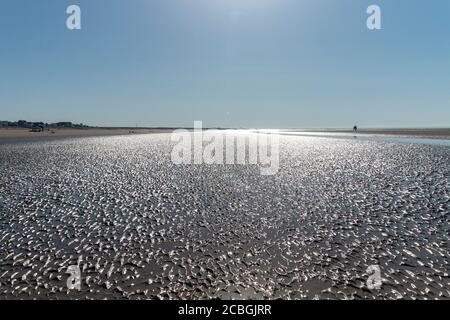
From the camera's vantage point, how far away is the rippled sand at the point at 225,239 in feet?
24.8

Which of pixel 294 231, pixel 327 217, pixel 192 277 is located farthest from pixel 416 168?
pixel 192 277

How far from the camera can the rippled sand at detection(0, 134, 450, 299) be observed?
7.56m

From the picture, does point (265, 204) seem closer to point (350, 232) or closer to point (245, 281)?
point (350, 232)

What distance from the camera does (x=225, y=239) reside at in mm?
10688

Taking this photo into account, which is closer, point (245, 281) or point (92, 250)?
point (245, 281)

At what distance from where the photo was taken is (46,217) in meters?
13.2


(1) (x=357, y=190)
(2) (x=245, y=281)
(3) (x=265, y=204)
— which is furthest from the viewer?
(1) (x=357, y=190)

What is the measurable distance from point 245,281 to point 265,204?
8094 millimetres

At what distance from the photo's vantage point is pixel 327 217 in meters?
13.3
